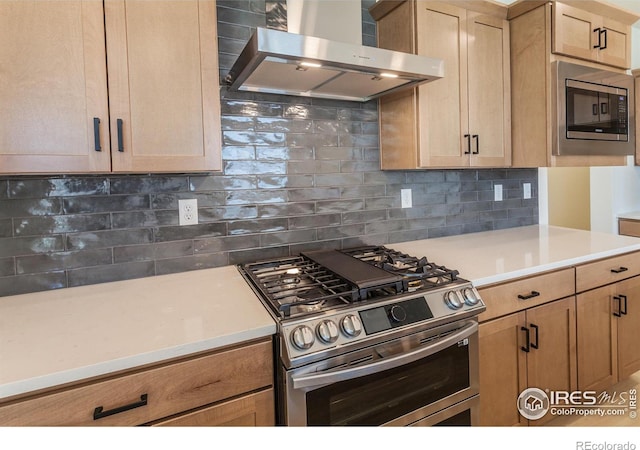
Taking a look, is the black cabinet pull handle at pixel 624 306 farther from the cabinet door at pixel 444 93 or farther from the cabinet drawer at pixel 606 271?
the cabinet door at pixel 444 93

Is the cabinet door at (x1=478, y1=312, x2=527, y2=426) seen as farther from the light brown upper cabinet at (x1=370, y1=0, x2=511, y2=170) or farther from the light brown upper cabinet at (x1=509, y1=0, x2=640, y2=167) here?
the light brown upper cabinet at (x1=509, y1=0, x2=640, y2=167)

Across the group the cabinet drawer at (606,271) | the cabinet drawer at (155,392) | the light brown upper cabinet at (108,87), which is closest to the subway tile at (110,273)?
the light brown upper cabinet at (108,87)

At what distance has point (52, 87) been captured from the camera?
3.81 ft

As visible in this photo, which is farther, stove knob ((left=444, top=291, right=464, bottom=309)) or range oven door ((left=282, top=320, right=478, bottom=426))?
stove knob ((left=444, top=291, right=464, bottom=309))

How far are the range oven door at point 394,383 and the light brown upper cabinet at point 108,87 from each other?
86cm

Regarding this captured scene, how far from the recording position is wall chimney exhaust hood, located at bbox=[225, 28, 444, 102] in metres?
1.29

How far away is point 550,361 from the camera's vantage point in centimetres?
173

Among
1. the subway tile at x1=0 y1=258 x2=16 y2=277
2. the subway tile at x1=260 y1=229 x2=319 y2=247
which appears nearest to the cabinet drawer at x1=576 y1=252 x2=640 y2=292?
the subway tile at x1=260 y1=229 x2=319 y2=247

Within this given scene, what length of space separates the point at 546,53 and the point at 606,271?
3.94 ft

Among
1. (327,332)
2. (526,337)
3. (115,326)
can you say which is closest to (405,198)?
(526,337)

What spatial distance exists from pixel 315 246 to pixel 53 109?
1258 mm
